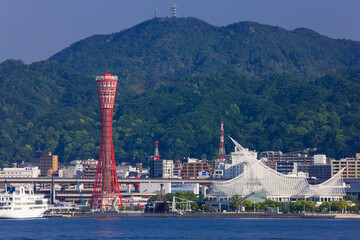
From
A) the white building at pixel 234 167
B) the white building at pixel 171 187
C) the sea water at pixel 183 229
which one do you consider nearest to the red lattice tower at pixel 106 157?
the sea water at pixel 183 229

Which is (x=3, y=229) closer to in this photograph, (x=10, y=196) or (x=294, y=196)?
(x=10, y=196)

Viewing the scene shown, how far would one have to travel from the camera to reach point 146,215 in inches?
5556

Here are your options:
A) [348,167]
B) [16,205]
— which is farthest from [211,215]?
[348,167]

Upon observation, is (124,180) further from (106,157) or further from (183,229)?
(183,229)

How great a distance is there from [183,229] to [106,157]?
119ft

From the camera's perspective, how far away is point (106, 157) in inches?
5679

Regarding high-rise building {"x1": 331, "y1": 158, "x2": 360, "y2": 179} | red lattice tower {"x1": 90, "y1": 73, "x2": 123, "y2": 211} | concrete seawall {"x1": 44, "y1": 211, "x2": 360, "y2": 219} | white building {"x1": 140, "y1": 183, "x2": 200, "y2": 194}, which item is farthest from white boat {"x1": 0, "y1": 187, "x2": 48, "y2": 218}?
high-rise building {"x1": 331, "y1": 158, "x2": 360, "y2": 179}

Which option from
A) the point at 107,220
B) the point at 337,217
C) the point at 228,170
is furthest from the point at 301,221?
the point at 228,170

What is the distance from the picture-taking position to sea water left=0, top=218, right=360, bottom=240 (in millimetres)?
99750

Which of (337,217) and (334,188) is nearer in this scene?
(337,217)

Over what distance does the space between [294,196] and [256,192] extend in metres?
6.29

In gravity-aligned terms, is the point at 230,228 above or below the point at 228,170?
below

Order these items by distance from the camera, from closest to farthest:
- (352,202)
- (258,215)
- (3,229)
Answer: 1. (3,229)
2. (258,215)
3. (352,202)

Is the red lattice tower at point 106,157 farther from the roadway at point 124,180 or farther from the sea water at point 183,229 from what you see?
the roadway at point 124,180
